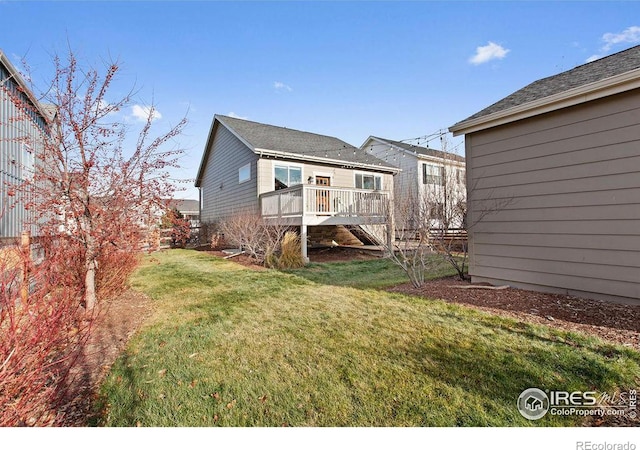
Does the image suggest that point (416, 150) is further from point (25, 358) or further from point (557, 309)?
point (25, 358)

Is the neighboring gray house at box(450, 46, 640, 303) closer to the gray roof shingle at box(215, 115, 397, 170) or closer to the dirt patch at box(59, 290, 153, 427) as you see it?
the dirt patch at box(59, 290, 153, 427)

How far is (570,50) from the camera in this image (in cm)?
749

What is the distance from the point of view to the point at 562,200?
4.72 meters

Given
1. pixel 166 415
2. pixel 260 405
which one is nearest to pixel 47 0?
pixel 166 415

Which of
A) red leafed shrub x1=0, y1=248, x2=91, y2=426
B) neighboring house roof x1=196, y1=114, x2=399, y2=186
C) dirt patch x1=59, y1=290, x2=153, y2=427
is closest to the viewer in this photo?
red leafed shrub x1=0, y1=248, x2=91, y2=426

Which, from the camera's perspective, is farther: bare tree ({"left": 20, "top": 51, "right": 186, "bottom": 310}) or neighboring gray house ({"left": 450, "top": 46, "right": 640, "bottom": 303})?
neighboring gray house ({"left": 450, "top": 46, "right": 640, "bottom": 303})

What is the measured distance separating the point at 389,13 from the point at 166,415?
7.77m

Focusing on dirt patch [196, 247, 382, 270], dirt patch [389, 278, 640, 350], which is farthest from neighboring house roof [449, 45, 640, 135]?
dirt patch [196, 247, 382, 270]

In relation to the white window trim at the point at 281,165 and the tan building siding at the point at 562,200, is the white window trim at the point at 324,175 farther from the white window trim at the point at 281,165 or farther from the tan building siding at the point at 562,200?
the tan building siding at the point at 562,200

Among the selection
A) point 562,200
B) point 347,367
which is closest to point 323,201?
point 562,200

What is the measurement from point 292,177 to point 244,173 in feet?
7.39

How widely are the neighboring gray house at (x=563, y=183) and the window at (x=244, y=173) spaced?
8.96 metres

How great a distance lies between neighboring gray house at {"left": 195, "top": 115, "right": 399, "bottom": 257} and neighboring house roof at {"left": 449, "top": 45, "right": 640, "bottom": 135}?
3818 mm

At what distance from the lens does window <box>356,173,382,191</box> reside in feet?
47.9
